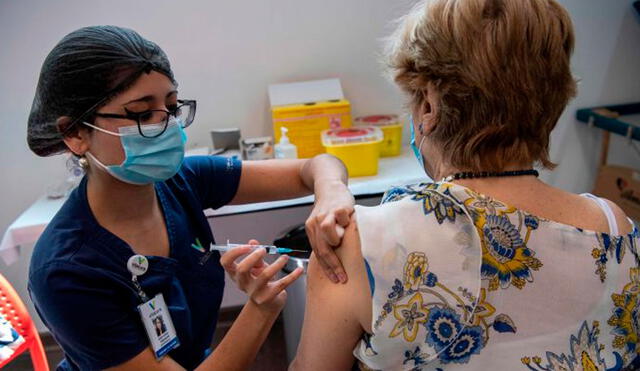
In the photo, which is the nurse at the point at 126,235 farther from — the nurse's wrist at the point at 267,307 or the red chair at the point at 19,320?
the red chair at the point at 19,320

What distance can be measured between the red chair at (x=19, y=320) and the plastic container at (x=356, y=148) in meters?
1.26

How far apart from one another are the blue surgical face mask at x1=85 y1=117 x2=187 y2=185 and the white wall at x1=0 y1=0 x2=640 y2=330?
4.15 feet

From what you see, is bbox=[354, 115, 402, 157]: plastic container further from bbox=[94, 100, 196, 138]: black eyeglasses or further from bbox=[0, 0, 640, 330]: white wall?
bbox=[94, 100, 196, 138]: black eyeglasses

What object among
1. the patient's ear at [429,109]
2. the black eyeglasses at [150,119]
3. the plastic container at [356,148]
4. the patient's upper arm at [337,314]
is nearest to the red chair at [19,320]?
the black eyeglasses at [150,119]

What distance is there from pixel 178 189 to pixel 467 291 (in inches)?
34.7

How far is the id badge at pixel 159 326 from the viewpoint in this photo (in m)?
1.05

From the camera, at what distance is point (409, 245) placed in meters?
0.74

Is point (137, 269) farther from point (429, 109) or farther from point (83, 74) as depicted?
point (429, 109)

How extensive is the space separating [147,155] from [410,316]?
697 mm

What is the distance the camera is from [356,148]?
2.09m

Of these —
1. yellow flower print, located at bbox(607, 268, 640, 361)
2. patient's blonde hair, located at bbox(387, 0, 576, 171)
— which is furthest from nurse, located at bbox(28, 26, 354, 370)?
yellow flower print, located at bbox(607, 268, 640, 361)

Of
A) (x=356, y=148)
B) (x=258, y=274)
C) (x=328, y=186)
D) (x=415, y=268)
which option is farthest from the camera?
(x=356, y=148)

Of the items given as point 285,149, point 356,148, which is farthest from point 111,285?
point 356,148

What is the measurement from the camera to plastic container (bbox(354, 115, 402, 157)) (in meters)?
2.36
